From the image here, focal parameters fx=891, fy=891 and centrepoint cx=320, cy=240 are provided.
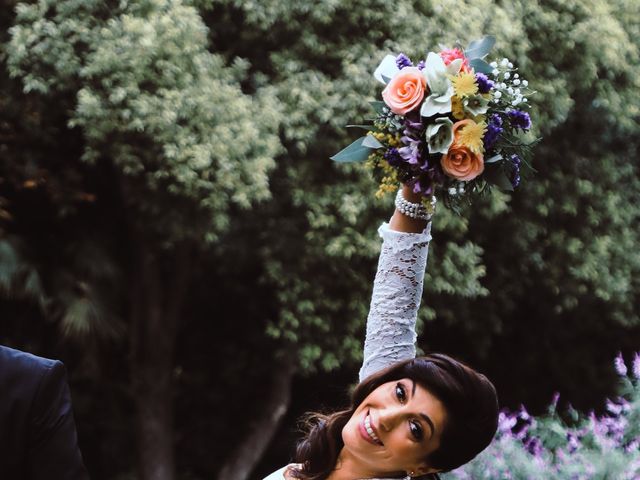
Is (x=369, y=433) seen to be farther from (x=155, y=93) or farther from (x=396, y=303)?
(x=155, y=93)

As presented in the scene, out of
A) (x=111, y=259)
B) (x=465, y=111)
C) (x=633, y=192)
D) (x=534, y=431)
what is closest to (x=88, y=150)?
(x=111, y=259)

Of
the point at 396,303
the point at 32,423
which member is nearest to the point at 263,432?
the point at 396,303

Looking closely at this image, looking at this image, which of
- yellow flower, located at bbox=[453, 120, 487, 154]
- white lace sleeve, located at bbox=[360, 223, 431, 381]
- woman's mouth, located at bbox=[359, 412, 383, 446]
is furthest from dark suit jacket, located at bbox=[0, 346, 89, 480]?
yellow flower, located at bbox=[453, 120, 487, 154]

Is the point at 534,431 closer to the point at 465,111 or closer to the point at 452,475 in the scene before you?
the point at 452,475

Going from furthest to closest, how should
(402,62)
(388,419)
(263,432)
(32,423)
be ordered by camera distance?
(263,432) < (402,62) < (388,419) < (32,423)

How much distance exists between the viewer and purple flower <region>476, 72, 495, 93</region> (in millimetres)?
2080

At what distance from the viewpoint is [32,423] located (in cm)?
158

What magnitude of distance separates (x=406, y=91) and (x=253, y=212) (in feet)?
12.4

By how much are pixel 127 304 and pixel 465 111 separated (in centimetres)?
545

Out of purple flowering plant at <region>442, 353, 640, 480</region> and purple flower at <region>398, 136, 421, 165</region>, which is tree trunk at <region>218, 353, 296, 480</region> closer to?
purple flowering plant at <region>442, 353, 640, 480</region>

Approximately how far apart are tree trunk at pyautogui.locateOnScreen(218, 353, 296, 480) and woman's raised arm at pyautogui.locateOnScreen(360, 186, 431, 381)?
5088 mm

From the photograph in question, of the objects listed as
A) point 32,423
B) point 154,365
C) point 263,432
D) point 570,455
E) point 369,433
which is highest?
point 32,423

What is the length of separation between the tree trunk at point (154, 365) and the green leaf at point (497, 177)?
16.9 ft

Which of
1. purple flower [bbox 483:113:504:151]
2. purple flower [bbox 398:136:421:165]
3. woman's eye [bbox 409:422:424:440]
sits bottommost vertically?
woman's eye [bbox 409:422:424:440]
